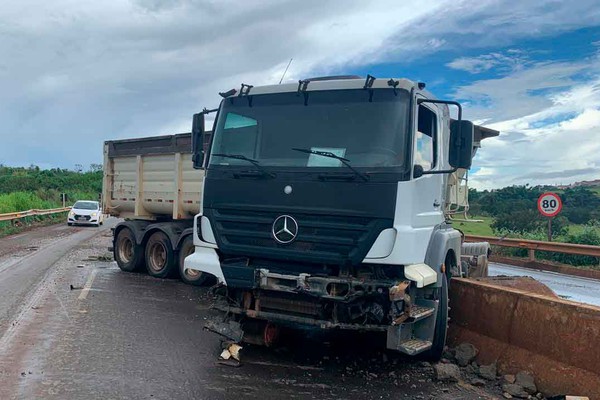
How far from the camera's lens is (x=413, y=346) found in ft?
17.6

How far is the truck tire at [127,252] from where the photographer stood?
41.1 ft

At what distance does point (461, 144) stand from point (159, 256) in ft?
27.6

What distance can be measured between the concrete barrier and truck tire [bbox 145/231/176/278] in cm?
668

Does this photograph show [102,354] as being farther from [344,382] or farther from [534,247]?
[534,247]

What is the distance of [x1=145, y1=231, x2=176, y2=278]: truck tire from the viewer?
11670 millimetres

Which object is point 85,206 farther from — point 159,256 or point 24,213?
point 159,256

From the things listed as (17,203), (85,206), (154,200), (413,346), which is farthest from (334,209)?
(17,203)

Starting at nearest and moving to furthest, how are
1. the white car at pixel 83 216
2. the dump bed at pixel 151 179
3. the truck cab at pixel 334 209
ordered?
the truck cab at pixel 334 209 < the dump bed at pixel 151 179 < the white car at pixel 83 216

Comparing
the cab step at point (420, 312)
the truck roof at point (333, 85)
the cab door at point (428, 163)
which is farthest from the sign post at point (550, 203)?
the cab step at point (420, 312)

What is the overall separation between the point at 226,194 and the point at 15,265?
9.73 meters

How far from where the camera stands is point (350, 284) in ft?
16.9

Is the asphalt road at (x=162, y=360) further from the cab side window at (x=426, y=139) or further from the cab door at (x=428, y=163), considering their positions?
the cab side window at (x=426, y=139)

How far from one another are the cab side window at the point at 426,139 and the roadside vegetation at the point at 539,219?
40.8 feet

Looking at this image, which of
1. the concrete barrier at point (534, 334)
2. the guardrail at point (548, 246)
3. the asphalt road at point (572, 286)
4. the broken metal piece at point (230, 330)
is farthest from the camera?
the guardrail at point (548, 246)
